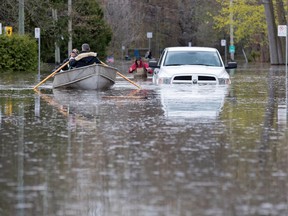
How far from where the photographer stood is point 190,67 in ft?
90.3

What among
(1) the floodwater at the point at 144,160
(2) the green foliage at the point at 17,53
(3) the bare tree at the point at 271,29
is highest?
(3) the bare tree at the point at 271,29

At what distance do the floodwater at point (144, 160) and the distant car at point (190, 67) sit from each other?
643 cm

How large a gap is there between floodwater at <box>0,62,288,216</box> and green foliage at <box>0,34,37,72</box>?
30.4 m

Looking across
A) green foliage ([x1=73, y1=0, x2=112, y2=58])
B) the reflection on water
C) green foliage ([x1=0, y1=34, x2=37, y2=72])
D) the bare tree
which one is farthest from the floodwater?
the bare tree

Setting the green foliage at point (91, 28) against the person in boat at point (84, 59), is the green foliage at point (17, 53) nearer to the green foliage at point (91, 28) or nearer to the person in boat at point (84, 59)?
the green foliage at point (91, 28)

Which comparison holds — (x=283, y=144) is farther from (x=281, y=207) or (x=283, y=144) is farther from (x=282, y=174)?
(x=281, y=207)

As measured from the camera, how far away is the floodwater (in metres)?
8.17

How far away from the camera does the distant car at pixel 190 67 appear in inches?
1071

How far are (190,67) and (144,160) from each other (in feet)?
54.5

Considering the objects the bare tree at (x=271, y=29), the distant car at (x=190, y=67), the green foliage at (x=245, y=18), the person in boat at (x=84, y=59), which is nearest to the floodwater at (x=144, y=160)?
the distant car at (x=190, y=67)

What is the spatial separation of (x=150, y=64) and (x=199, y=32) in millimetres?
80896

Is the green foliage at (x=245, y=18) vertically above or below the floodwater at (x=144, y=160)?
above

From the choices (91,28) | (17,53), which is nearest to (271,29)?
(91,28)

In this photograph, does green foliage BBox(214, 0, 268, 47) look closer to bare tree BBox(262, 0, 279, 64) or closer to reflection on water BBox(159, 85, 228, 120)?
bare tree BBox(262, 0, 279, 64)
